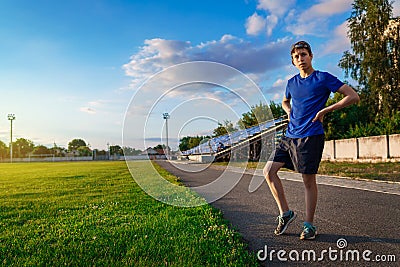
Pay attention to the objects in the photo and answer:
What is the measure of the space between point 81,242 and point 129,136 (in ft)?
9.90

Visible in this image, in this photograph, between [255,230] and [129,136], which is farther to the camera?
[129,136]

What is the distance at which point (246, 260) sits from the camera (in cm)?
336

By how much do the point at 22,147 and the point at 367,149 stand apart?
5423 inches

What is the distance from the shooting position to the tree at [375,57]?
25.1 meters

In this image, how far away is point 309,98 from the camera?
4086mm

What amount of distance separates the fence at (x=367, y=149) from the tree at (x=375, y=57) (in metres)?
3.98

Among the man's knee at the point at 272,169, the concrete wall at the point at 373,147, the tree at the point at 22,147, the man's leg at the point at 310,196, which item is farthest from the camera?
the tree at the point at 22,147

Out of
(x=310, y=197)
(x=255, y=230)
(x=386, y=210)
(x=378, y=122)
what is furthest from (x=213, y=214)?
(x=378, y=122)

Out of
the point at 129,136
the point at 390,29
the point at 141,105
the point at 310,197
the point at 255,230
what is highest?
the point at 390,29

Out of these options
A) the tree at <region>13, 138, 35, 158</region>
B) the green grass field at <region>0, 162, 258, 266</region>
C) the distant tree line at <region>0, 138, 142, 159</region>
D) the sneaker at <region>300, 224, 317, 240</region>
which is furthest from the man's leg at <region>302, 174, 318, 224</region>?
the tree at <region>13, 138, 35, 158</region>

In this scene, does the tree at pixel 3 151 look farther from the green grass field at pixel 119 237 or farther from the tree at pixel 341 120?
the green grass field at pixel 119 237

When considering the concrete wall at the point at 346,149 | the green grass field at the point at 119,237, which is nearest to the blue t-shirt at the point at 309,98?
the green grass field at the point at 119,237

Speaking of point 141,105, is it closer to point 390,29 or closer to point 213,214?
point 213,214

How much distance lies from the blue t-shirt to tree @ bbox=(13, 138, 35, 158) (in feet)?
449
